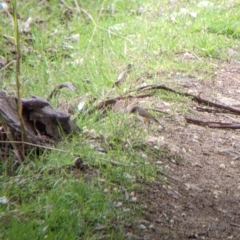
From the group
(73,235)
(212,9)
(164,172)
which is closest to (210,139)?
(164,172)

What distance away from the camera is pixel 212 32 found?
24.1ft

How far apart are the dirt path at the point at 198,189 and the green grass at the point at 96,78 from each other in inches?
4.9

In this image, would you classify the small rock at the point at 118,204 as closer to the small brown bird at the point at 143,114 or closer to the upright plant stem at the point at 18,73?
the upright plant stem at the point at 18,73

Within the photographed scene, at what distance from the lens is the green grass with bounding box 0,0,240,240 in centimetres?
397

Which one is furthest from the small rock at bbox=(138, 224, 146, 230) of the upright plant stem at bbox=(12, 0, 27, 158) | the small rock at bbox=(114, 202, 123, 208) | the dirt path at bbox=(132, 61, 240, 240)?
the upright plant stem at bbox=(12, 0, 27, 158)

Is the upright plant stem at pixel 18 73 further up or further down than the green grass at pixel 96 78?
further up

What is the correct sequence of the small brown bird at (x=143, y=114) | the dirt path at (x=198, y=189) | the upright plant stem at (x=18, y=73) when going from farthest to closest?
the small brown bird at (x=143, y=114), the upright plant stem at (x=18, y=73), the dirt path at (x=198, y=189)

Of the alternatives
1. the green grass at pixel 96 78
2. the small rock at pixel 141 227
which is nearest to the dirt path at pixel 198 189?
the small rock at pixel 141 227

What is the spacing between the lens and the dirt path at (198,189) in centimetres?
408

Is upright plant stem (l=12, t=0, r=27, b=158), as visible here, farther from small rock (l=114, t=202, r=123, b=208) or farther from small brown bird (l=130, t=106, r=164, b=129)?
small brown bird (l=130, t=106, r=164, b=129)

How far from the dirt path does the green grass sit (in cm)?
13

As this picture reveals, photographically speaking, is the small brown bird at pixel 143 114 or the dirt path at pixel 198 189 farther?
the small brown bird at pixel 143 114

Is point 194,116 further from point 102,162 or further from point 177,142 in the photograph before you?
point 102,162

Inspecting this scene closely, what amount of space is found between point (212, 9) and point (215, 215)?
398 centimetres
